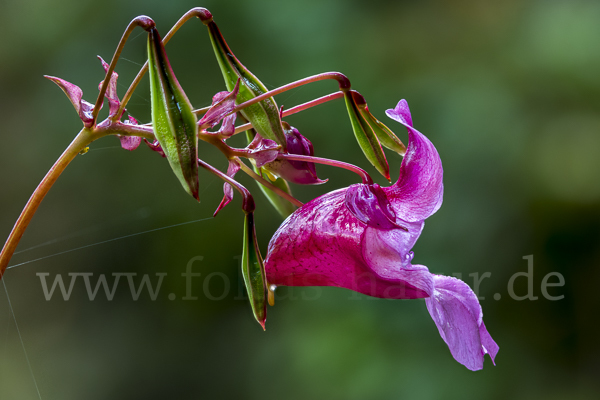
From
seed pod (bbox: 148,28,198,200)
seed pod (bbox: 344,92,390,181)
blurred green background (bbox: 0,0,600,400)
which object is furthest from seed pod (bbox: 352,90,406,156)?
blurred green background (bbox: 0,0,600,400)

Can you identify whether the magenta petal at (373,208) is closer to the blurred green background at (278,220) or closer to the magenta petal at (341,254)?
the magenta petal at (341,254)

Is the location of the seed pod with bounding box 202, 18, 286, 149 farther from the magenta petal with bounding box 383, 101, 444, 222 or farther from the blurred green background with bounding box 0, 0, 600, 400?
the blurred green background with bounding box 0, 0, 600, 400

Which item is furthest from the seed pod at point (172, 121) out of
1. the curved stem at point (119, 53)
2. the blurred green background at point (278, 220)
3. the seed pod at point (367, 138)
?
the blurred green background at point (278, 220)

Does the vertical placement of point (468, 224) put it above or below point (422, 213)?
below

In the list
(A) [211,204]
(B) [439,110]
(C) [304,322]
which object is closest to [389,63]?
(B) [439,110]

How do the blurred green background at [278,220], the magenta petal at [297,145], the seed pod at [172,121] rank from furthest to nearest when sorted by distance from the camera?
the blurred green background at [278,220], the magenta petal at [297,145], the seed pod at [172,121]

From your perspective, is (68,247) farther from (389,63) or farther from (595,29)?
(595,29)
